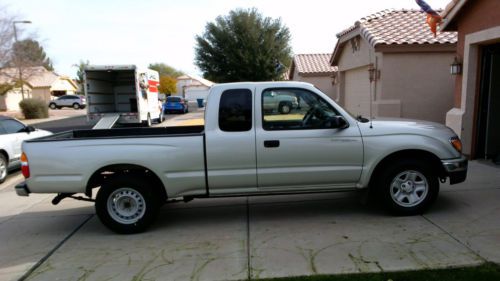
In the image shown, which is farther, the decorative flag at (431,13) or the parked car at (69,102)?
the parked car at (69,102)

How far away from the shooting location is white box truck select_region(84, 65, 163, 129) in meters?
16.5

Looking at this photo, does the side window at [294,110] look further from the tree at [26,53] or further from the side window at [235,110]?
the tree at [26,53]

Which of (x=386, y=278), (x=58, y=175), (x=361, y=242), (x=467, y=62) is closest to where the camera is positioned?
(x=386, y=278)

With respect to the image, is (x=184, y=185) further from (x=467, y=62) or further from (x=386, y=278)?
(x=467, y=62)

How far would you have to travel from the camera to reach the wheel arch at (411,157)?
5.44m

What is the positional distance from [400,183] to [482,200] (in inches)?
61.5

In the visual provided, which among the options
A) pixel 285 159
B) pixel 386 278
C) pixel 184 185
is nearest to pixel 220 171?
pixel 184 185

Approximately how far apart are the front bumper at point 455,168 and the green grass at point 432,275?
161cm

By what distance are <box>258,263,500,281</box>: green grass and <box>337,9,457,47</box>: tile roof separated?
9885mm

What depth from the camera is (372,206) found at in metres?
6.12

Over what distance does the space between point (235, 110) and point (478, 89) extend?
6.12 metres

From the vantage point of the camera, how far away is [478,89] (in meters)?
8.80

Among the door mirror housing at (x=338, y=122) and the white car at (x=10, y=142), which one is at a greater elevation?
the door mirror housing at (x=338, y=122)

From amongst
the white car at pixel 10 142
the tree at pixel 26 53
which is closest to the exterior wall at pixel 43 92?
the tree at pixel 26 53
